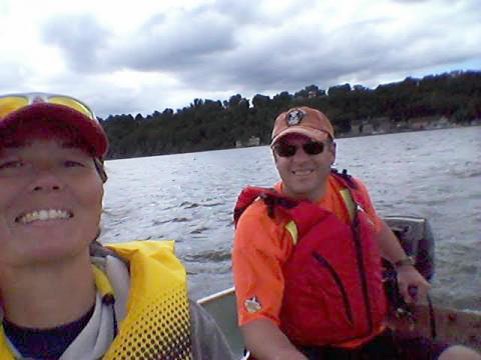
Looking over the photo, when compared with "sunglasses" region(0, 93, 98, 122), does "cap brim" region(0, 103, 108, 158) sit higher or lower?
lower

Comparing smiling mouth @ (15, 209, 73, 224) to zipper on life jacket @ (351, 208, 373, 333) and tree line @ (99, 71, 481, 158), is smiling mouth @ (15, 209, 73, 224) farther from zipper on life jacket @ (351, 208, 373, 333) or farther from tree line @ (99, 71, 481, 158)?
tree line @ (99, 71, 481, 158)

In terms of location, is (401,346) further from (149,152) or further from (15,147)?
(149,152)

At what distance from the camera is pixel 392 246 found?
13.0 feet

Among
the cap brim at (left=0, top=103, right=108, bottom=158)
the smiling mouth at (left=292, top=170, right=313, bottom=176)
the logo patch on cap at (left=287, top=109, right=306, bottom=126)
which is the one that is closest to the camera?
the cap brim at (left=0, top=103, right=108, bottom=158)

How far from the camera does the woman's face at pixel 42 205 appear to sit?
4.59 feet

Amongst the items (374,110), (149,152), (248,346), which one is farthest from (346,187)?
(149,152)

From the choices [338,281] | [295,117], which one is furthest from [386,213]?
[338,281]

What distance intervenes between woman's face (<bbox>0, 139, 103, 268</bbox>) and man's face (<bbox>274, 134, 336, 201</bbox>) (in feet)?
6.26

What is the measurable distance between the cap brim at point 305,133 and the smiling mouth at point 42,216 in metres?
2.05

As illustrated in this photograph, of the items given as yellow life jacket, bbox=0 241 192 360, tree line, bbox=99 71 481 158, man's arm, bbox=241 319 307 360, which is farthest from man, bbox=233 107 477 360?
tree line, bbox=99 71 481 158

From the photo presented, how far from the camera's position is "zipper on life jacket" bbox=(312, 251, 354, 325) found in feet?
9.80

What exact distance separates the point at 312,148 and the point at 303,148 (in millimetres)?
53

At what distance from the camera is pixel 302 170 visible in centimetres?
327

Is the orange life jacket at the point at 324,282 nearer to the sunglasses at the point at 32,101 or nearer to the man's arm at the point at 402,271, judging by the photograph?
the man's arm at the point at 402,271
